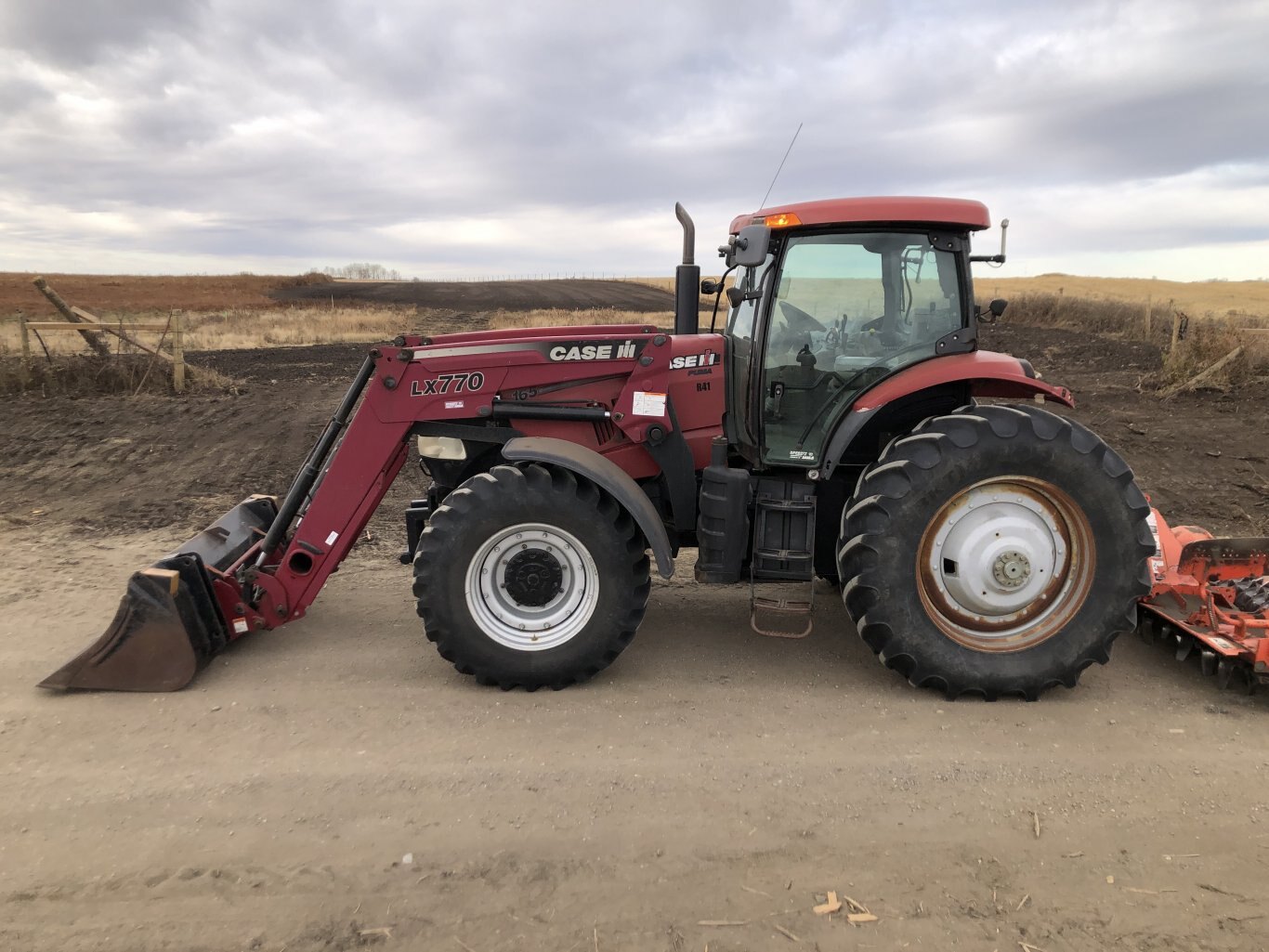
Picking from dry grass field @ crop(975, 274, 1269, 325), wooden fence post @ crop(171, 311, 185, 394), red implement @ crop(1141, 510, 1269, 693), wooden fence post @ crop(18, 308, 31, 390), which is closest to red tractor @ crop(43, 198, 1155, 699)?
red implement @ crop(1141, 510, 1269, 693)

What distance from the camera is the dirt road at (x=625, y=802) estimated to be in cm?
263

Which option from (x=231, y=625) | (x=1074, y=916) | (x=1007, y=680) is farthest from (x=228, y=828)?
(x=1007, y=680)

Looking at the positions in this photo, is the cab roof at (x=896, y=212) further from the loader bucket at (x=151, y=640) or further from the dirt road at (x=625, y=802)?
the loader bucket at (x=151, y=640)

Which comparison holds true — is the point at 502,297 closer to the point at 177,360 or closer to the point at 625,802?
the point at 177,360

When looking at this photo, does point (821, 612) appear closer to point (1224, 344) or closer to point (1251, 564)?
point (1251, 564)

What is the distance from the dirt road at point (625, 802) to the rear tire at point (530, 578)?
20cm

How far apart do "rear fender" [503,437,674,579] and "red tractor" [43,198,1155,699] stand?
0.7 inches

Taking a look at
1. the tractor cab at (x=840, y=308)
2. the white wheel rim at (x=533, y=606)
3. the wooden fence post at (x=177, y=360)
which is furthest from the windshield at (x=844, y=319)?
the wooden fence post at (x=177, y=360)

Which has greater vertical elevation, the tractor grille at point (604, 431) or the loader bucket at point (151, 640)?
the tractor grille at point (604, 431)

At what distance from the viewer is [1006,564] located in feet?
13.4

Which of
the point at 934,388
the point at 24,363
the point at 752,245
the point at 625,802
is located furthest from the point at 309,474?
the point at 24,363

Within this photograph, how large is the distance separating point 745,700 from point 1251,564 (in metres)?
2.91

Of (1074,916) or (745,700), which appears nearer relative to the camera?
(1074,916)

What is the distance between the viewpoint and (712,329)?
202 inches
